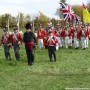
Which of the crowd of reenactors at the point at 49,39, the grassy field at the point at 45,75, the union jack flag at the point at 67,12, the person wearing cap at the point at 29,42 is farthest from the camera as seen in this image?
the union jack flag at the point at 67,12

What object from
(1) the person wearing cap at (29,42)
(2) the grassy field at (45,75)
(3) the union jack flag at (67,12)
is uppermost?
(3) the union jack flag at (67,12)

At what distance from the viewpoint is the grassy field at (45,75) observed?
12.2 metres

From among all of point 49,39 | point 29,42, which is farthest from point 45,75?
point 49,39

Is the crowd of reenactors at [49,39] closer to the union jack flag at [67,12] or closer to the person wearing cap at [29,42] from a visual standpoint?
the person wearing cap at [29,42]

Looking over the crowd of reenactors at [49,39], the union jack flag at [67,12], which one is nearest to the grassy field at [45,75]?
the crowd of reenactors at [49,39]

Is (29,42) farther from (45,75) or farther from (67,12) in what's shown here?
(67,12)

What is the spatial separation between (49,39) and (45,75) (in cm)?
473

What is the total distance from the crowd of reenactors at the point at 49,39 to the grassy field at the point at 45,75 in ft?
2.66

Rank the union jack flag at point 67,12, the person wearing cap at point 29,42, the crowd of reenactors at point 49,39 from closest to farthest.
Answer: the person wearing cap at point 29,42, the crowd of reenactors at point 49,39, the union jack flag at point 67,12

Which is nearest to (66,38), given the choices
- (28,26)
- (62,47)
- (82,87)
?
(62,47)

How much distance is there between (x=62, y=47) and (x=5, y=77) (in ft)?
47.0

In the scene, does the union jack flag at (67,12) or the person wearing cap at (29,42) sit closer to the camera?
the person wearing cap at (29,42)

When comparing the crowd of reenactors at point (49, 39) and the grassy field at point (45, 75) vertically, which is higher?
the crowd of reenactors at point (49, 39)

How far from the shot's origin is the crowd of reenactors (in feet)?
57.4
